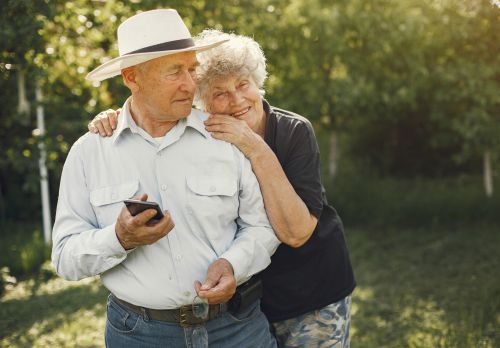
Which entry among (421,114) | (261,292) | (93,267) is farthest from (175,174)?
(421,114)

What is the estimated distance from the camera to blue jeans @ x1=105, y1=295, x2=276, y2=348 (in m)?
2.36

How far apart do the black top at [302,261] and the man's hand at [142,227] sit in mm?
680

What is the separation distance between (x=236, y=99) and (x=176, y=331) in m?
0.97

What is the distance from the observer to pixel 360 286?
618 centimetres

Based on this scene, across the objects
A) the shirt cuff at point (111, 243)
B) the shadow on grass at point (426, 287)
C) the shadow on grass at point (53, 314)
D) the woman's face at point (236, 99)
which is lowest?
the shadow on grass at point (426, 287)

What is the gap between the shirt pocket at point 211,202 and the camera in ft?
7.71

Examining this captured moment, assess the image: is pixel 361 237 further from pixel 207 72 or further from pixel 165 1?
pixel 207 72

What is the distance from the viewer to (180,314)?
2.33m

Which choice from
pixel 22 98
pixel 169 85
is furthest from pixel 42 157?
pixel 169 85

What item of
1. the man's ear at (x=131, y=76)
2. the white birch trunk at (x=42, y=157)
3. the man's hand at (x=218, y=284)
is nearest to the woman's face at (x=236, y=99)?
the man's ear at (x=131, y=76)

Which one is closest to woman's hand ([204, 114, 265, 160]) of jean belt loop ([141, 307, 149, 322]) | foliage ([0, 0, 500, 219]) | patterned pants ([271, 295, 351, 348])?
jean belt loop ([141, 307, 149, 322])

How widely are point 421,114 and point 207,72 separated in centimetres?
729

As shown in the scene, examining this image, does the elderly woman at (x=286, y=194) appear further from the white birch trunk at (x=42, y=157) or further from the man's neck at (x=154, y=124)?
the white birch trunk at (x=42, y=157)

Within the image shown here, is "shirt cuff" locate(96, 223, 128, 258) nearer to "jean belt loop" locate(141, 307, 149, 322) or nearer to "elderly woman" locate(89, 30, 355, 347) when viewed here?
"jean belt loop" locate(141, 307, 149, 322)
